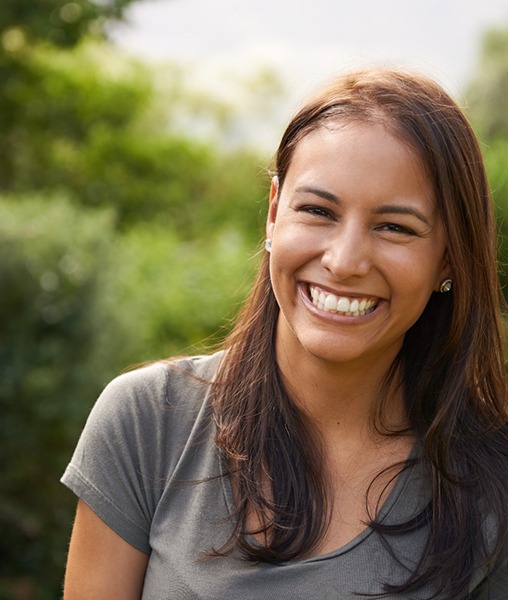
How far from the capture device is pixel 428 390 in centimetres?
225

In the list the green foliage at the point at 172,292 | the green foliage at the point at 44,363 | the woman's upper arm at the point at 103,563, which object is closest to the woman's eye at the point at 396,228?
the woman's upper arm at the point at 103,563

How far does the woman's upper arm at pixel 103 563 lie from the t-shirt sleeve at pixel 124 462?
0.02 metres

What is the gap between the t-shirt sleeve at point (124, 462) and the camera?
2.08 meters

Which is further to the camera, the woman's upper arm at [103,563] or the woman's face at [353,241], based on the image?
the woman's upper arm at [103,563]

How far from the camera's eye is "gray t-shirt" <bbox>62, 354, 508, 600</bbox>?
2.00 m

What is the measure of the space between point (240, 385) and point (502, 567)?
0.66m

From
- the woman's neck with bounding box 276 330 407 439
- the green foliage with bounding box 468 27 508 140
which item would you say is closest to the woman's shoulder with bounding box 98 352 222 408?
the woman's neck with bounding box 276 330 407 439

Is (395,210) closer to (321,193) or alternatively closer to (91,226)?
(321,193)

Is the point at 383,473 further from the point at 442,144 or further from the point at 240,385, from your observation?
the point at 442,144

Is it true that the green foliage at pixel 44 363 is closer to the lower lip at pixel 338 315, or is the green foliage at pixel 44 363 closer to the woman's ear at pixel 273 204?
→ the woman's ear at pixel 273 204

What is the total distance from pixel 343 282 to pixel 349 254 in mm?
66

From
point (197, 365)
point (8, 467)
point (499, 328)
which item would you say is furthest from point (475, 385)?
point (8, 467)

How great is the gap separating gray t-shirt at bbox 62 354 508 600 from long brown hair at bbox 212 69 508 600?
0.11 feet

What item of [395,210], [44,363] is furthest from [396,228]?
[44,363]
